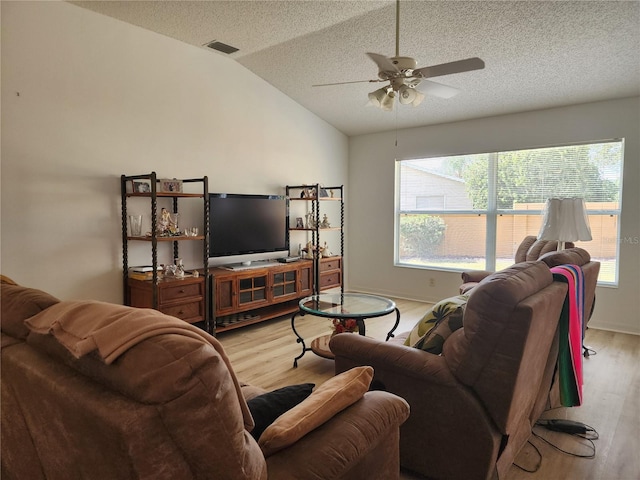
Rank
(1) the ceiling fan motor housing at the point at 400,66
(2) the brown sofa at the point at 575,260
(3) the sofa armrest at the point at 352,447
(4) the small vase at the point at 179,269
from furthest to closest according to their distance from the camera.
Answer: (4) the small vase at the point at 179,269, (1) the ceiling fan motor housing at the point at 400,66, (2) the brown sofa at the point at 575,260, (3) the sofa armrest at the point at 352,447

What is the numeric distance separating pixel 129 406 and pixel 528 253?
4055mm

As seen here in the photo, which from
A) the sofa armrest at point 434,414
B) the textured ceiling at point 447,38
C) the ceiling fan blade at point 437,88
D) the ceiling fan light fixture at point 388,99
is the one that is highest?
the textured ceiling at point 447,38

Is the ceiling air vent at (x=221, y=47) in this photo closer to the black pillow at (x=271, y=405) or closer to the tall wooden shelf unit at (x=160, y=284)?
the tall wooden shelf unit at (x=160, y=284)

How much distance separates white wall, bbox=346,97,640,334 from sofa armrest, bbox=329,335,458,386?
3555 mm

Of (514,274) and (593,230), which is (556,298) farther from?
(593,230)

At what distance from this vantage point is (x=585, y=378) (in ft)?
10.6

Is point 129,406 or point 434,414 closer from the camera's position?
point 129,406

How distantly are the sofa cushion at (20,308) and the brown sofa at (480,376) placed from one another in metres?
1.40

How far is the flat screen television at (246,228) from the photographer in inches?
172

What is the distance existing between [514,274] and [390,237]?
4.34 meters

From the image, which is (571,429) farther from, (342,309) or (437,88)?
(437,88)

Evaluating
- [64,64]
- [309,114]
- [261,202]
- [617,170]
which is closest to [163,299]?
[261,202]

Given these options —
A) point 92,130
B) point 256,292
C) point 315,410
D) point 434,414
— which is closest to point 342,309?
point 256,292

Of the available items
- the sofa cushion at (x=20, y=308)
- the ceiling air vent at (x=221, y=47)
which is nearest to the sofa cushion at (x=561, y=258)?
the sofa cushion at (x=20, y=308)
